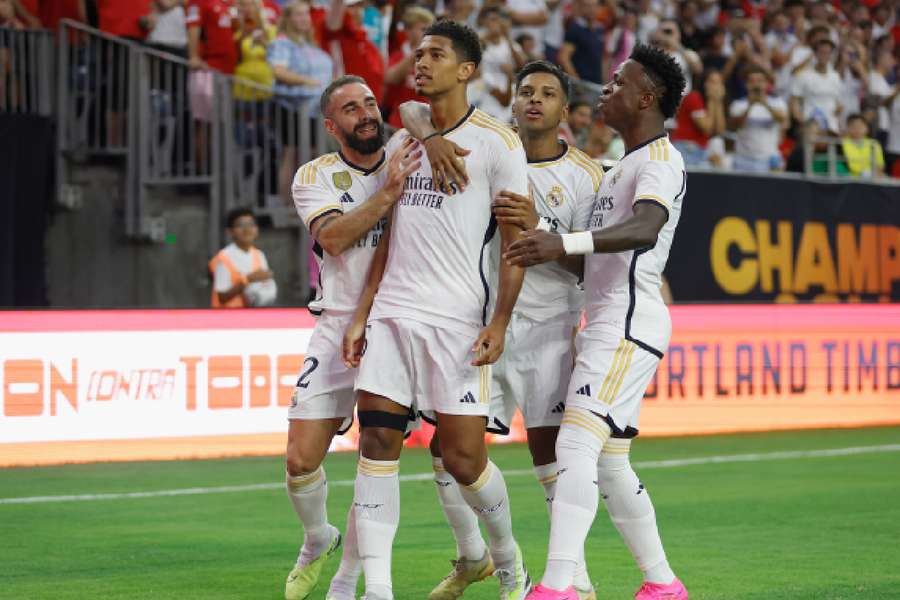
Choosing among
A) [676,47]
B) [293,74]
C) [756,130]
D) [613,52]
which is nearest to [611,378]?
[293,74]

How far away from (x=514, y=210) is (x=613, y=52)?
1340 centimetres

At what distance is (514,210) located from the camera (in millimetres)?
6367

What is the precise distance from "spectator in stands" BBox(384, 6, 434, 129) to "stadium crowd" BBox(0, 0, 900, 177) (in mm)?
19

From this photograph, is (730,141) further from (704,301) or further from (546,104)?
(546,104)

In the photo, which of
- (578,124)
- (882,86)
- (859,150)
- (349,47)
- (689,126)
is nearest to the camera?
(578,124)

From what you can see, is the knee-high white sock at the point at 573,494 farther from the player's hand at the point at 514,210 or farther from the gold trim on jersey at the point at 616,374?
the player's hand at the point at 514,210

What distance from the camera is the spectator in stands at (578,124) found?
15.1m

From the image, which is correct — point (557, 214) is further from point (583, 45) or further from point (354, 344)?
point (583, 45)

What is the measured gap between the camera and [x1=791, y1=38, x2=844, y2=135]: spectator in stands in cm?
2047

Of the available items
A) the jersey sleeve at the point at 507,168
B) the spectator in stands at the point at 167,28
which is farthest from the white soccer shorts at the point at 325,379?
the spectator in stands at the point at 167,28

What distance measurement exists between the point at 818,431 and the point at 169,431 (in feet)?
22.0

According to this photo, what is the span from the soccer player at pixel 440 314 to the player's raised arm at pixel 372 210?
→ 53mm

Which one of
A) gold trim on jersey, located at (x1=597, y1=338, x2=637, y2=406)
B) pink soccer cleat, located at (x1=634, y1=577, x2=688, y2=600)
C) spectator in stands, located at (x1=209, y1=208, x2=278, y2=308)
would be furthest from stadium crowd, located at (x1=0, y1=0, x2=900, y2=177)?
pink soccer cleat, located at (x1=634, y1=577, x2=688, y2=600)

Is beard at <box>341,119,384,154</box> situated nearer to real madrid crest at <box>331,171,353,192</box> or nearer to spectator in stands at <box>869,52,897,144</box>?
real madrid crest at <box>331,171,353,192</box>
